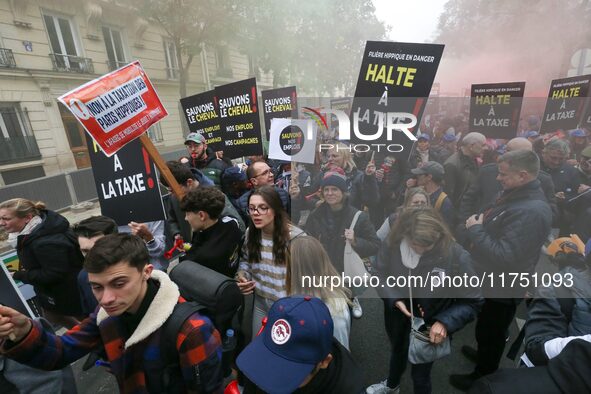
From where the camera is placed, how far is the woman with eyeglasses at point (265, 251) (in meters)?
2.22

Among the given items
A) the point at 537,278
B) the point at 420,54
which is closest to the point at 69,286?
the point at 420,54

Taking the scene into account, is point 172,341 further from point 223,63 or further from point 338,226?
point 223,63

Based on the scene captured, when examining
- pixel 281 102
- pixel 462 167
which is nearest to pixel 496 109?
pixel 462 167

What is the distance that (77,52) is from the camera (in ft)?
43.0

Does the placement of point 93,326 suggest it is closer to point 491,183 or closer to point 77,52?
point 491,183

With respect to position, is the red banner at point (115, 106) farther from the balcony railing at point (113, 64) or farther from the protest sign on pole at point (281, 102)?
the balcony railing at point (113, 64)

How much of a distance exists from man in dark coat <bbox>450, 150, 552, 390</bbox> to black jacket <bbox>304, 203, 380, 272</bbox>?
649mm

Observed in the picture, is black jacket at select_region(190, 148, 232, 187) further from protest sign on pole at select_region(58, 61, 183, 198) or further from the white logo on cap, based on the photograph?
the white logo on cap

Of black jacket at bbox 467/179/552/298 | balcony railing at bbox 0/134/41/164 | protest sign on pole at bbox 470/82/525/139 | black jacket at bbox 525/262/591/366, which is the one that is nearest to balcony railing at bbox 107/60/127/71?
balcony railing at bbox 0/134/41/164

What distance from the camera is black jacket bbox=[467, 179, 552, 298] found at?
1.73 m

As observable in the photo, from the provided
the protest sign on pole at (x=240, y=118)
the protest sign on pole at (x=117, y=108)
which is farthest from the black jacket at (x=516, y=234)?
the protest sign on pole at (x=240, y=118)

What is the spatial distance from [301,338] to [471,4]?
76.4 feet

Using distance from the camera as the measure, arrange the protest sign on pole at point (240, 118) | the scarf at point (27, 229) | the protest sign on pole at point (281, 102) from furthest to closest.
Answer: the protest sign on pole at point (281, 102), the protest sign on pole at point (240, 118), the scarf at point (27, 229)

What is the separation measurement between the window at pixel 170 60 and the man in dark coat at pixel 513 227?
60.7ft
